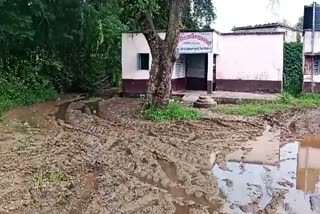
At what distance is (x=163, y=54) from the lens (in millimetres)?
14211

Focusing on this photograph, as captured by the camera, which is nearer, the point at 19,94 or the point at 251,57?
the point at 19,94

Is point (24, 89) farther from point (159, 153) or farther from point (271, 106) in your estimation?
point (159, 153)

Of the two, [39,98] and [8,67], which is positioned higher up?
[8,67]

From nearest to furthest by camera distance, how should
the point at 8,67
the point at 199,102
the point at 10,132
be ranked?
the point at 10,132 → the point at 199,102 → the point at 8,67

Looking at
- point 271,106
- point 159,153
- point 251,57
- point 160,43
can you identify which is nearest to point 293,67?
point 251,57

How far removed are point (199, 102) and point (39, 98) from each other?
684 centimetres

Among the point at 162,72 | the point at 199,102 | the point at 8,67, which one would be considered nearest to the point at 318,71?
the point at 199,102

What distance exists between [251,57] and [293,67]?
2153mm

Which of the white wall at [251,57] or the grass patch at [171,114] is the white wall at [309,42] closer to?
the white wall at [251,57]

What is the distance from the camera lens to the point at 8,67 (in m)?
18.0

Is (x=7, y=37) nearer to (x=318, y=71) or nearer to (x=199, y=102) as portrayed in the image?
(x=199, y=102)

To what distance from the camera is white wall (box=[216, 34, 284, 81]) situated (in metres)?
19.7

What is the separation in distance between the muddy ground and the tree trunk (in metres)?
0.99

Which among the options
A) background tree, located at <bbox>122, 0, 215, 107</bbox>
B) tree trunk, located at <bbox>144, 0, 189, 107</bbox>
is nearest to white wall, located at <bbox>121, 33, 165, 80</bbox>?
background tree, located at <bbox>122, 0, 215, 107</bbox>
